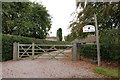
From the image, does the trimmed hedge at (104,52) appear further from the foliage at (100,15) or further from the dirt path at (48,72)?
the foliage at (100,15)

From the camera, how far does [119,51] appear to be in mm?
5180

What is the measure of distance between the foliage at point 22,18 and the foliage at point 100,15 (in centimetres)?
931

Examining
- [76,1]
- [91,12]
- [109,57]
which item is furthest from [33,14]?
[109,57]

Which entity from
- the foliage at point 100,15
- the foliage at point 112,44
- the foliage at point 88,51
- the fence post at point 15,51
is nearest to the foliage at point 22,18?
the fence post at point 15,51

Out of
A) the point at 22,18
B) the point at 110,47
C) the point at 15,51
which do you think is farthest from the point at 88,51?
the point at 22,18

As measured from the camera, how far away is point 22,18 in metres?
16.8

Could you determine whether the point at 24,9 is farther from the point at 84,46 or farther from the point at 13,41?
the point at 84,46

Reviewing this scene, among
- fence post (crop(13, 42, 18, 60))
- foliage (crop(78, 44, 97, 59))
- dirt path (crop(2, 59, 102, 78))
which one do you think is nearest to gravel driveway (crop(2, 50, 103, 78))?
dirt path (crop(2, 59, 102, 78))

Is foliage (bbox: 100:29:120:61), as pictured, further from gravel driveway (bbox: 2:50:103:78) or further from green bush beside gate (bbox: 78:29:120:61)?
gravel driveway (bbox: 2:50:103:78)

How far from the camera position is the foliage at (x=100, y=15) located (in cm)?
640

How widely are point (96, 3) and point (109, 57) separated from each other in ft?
12.3

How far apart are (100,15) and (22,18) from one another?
505 inches

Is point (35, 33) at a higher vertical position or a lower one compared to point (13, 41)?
higher

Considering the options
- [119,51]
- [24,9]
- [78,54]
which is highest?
[24,9]
